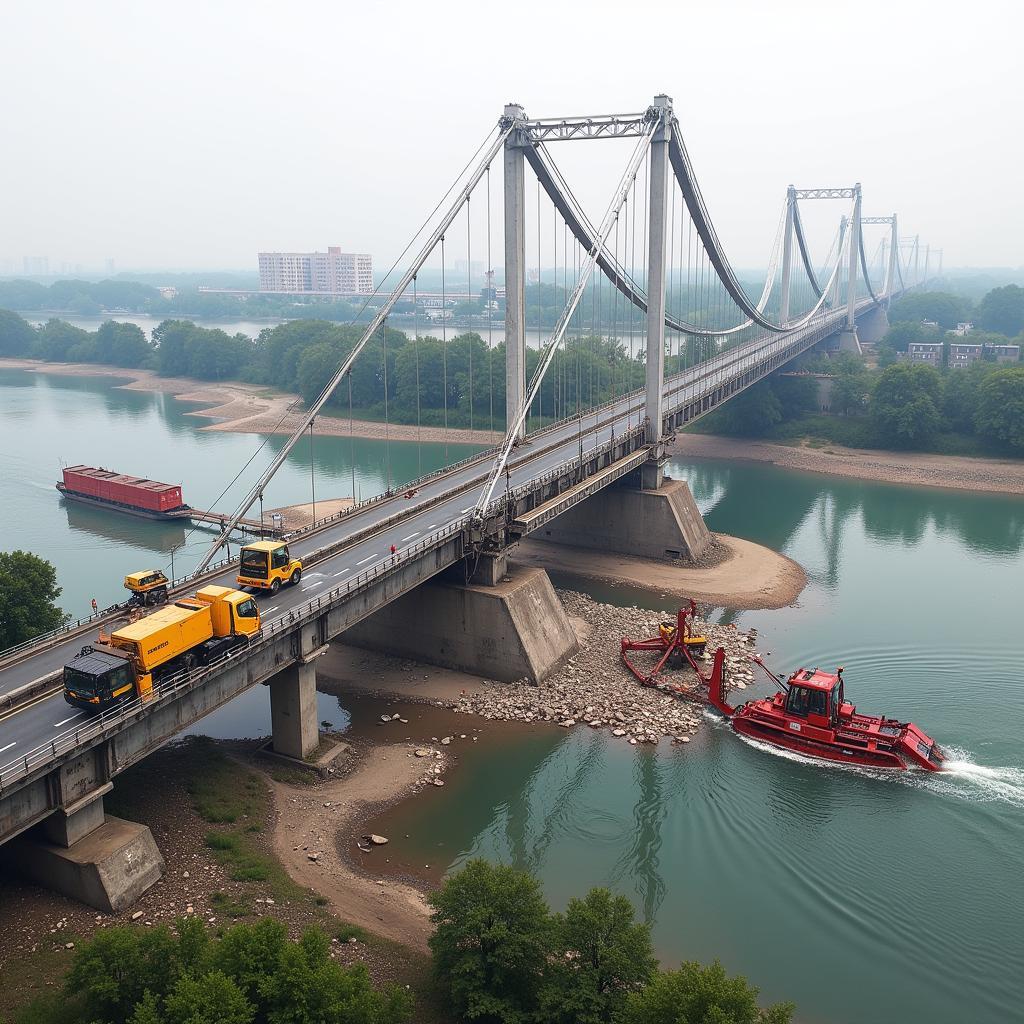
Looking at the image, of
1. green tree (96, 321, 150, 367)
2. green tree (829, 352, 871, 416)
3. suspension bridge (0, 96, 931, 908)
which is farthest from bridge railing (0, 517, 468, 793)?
green tree (96, 321, 150, 367)

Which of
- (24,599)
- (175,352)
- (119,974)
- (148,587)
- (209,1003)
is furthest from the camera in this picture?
(175,352)

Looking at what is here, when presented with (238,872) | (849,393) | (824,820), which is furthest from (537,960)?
(849,393)

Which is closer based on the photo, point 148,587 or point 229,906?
point 229,906

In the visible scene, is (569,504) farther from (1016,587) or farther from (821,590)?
(1016,587)

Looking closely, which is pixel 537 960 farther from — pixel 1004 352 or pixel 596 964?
pixel 1004 352

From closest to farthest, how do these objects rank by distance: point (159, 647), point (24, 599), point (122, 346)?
point (159, 647) → point (24, 599) → point (122, 346)

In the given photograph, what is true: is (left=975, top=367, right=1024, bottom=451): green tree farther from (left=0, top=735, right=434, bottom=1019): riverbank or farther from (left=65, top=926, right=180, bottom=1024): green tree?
(left=65, top=926, right=180, bottom=1024): green tree

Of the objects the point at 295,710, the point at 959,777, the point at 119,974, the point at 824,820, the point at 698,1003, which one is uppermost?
the point at 698,1003
